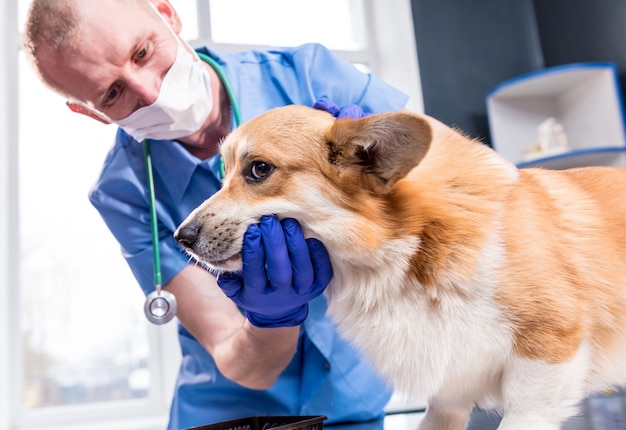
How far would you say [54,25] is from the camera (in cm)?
115

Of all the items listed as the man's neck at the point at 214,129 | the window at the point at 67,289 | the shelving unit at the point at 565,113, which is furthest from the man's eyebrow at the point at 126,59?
the shelving unit at the point at 565,113

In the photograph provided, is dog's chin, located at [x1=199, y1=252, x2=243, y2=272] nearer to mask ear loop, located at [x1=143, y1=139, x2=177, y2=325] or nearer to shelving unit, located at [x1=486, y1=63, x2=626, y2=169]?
mask ear loop, located at [x1=143, y1=139, x2=177, y2=325]

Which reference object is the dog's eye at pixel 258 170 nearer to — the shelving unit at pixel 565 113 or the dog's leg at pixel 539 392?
the dog's leg at pixel 539 392

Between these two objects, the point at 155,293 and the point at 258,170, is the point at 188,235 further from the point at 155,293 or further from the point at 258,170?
the point at 155,293

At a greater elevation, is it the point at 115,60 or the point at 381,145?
the point at 115,60

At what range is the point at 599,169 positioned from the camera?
105cm

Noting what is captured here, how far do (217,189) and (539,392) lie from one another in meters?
0.82

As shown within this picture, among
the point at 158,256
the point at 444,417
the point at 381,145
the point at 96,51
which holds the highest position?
the point at 96,51

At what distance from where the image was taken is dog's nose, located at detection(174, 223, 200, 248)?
2.83 feet

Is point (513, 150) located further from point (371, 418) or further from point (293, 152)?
point (293, 152)

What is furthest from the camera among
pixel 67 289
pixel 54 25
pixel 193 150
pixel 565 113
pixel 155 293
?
pixel 565 113

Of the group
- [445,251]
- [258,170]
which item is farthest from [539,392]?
[258,170]

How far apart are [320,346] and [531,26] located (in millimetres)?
2371

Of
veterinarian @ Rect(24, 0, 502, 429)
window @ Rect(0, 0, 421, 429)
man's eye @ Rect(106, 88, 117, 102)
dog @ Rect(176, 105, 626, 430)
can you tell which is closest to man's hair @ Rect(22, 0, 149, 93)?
veterinarian @ Rect(24, 0, 502, 429)
